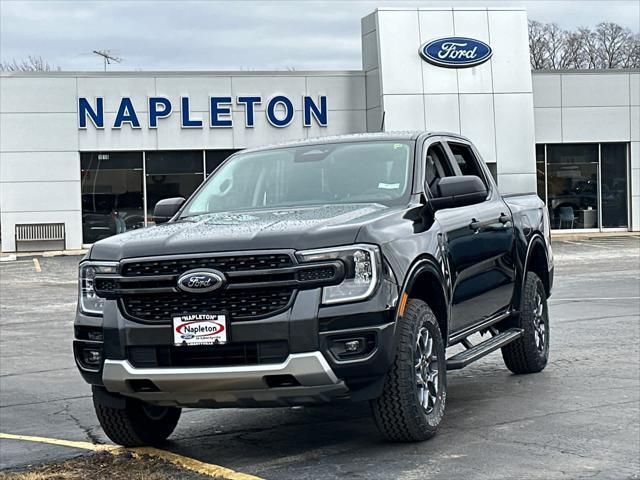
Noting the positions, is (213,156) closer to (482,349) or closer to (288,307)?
(482,349)

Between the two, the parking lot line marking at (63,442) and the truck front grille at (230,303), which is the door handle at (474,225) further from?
the parking lot line marking at (63,442)

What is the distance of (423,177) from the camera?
296 inches

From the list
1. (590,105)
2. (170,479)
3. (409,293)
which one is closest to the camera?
(170,479)

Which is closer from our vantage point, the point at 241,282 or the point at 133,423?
the point at 241,282

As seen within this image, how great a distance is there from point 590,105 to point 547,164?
238cm

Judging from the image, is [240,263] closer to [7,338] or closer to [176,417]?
[176,417]

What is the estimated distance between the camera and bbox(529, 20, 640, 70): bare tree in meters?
78.4

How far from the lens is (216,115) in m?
34.4

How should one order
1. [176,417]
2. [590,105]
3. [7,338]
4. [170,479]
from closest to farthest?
[170,479], [176,417], [7,338], [590,105]

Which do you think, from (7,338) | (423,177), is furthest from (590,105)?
(423,177)

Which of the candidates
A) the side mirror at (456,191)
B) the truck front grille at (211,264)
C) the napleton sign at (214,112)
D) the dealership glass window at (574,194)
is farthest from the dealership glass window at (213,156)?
the truck front grille at (211,264)

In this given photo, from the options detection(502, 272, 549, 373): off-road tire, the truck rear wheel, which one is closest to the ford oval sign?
detection(502, 272, 549, 373): off-road tire

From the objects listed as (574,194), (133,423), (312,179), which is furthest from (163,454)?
(574,194)

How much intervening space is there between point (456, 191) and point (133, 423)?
2558mm
